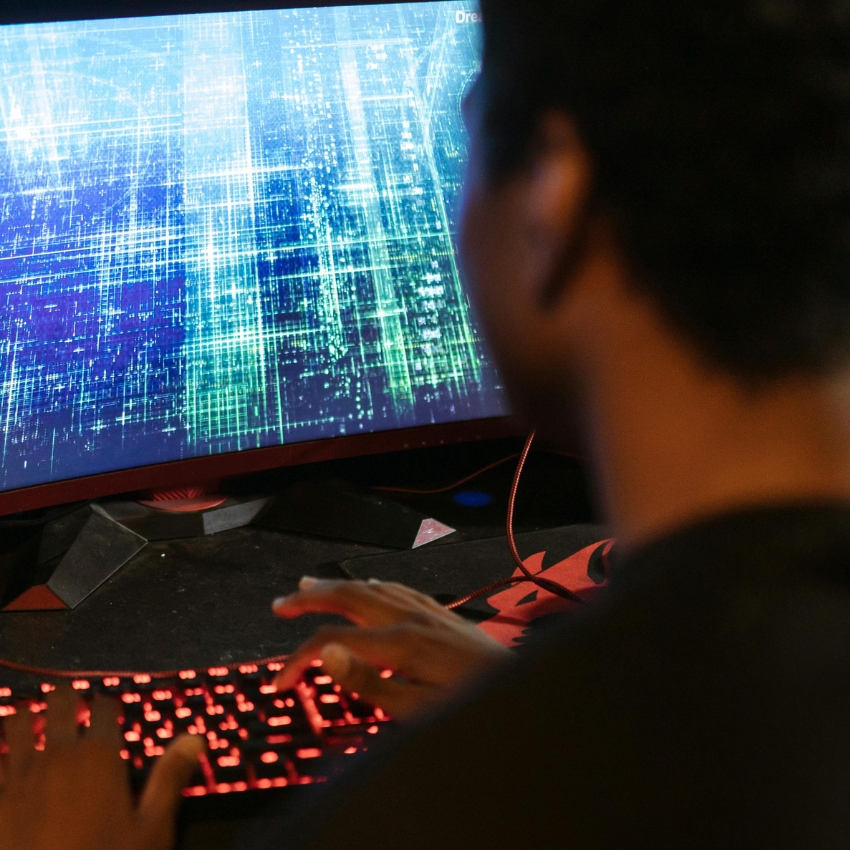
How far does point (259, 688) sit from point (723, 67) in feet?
1.57

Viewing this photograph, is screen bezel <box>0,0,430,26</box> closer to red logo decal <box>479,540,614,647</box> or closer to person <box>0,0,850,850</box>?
person <box>0,0,850,850</box>

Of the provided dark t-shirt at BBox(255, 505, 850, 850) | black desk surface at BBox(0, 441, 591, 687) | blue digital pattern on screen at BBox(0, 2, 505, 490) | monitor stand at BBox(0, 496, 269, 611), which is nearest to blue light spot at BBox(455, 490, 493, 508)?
black desk surface at BBox(0, 441, 591, 687)

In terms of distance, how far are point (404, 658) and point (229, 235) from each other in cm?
48

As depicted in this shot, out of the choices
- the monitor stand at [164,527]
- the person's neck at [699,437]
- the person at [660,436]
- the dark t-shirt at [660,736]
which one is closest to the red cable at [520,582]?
the monitor stand at [164,527]

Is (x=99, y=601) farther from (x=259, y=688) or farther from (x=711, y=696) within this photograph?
(x=711, y=696)

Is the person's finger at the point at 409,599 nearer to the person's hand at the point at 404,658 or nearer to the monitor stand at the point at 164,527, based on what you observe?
the person's hand at the point at 404,658

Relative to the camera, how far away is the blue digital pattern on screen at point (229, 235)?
0.75 meters

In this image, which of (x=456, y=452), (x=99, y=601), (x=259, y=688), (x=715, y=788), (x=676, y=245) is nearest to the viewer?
(x=715, y=788)

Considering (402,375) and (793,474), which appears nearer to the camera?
(793,474)

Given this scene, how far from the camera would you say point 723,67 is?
0.32 metres

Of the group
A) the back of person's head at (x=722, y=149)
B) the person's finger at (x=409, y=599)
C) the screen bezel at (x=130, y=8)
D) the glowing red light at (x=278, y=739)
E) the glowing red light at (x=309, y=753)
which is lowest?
the glowing red light at (x=309, y=753)

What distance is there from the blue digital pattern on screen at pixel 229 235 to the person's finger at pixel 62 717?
296mm

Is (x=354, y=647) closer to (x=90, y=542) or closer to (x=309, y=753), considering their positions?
(x=309, y=753)

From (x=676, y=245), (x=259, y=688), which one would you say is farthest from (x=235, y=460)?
(x=676, y=245)
